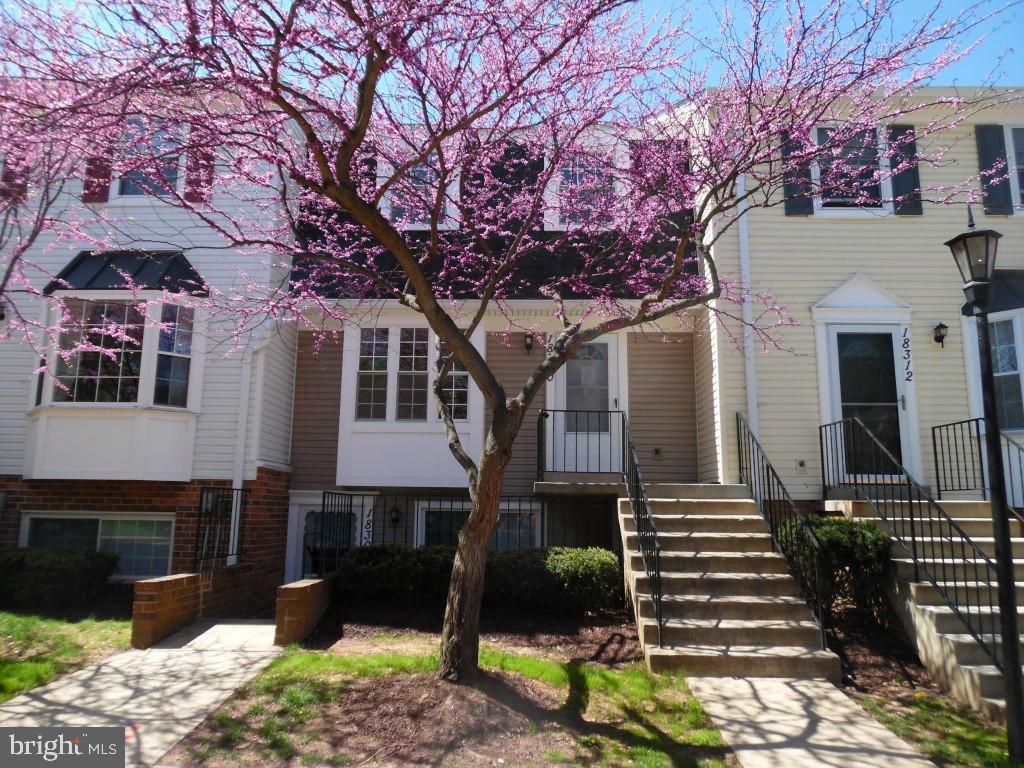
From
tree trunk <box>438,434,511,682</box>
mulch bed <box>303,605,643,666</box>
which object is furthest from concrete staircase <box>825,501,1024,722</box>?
tree trunk <box>438,434,511,682</box>

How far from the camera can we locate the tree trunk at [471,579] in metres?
5.25

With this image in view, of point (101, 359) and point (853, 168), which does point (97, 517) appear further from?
point (853, 168)

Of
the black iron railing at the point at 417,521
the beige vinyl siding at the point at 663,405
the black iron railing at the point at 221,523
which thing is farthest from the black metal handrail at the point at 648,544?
the black iron railing at the point at 221,523

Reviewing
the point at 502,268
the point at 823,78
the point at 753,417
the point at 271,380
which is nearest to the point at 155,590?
the point at 271,380

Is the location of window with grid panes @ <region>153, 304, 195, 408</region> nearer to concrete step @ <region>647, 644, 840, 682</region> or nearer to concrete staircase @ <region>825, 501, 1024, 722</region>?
concrete step @ <region>647, 644, 840, 682</region>

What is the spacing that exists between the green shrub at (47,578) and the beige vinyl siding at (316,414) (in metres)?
3.01

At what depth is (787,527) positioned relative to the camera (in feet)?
24.6

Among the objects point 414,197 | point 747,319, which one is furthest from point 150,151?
point 747,319

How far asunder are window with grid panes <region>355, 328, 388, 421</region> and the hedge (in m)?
2.91

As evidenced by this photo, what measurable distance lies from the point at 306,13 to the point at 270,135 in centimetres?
95

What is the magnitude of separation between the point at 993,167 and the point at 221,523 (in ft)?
37.6

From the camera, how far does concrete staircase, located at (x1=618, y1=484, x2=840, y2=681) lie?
5.96 meters

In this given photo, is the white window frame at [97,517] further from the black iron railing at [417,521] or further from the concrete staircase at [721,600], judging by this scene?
the concrete staircase at [721,600]

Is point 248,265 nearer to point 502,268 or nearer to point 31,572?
point 31,572
